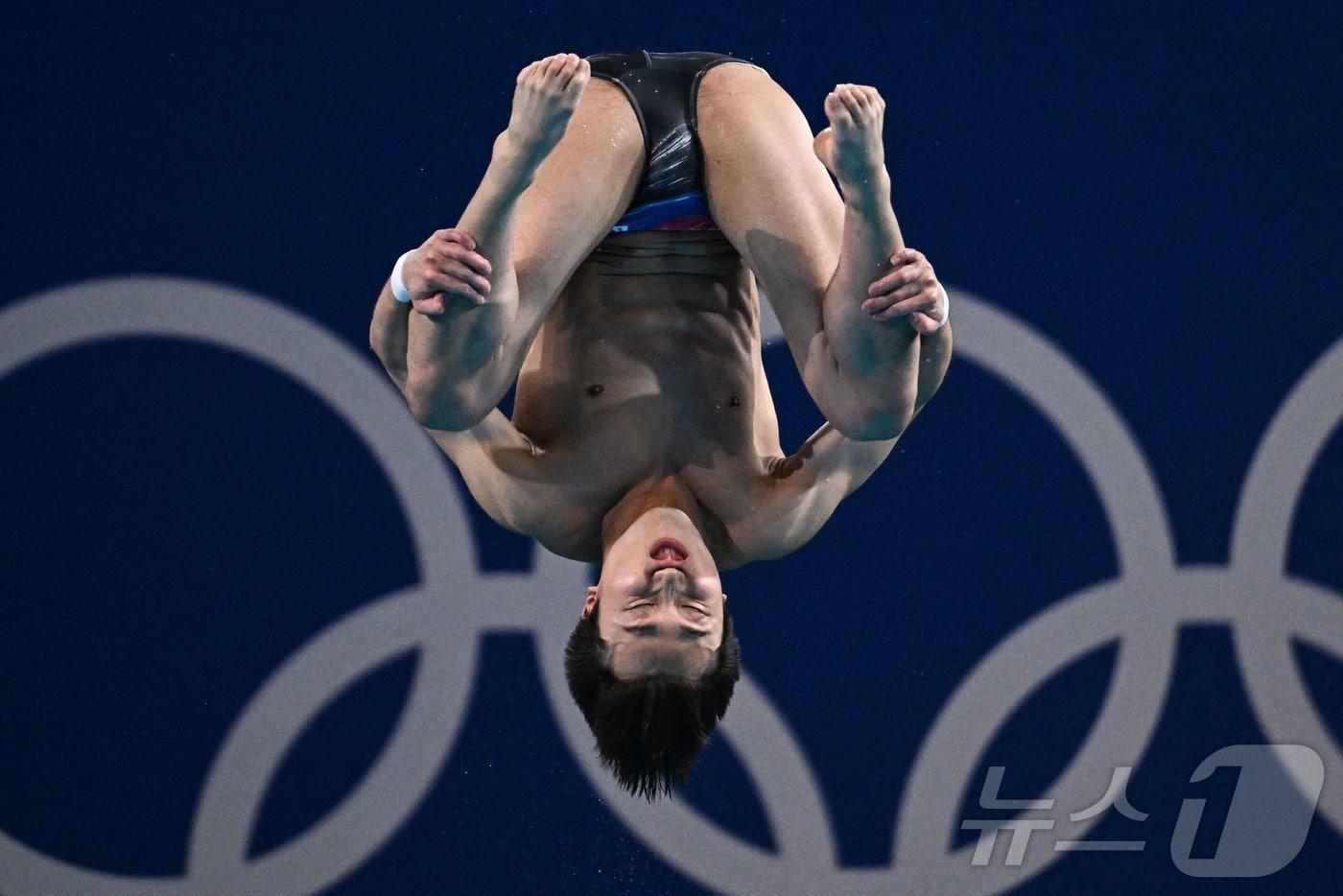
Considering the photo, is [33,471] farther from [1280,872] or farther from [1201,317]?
[1280,872]

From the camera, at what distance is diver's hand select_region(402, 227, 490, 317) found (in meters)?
2.63

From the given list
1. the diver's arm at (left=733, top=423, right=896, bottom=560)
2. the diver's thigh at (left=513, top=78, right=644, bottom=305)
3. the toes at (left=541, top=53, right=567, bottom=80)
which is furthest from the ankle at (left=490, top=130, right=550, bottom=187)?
the diver's arm at (left=733, top=423, right=896, bottom=560)

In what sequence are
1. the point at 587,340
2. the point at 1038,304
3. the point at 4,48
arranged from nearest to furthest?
the point at 587,340 → the point at 4,48 → the point at 1038,304

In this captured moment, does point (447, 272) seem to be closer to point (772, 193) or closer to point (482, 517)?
point (772, 193)

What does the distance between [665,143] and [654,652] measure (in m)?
1.07

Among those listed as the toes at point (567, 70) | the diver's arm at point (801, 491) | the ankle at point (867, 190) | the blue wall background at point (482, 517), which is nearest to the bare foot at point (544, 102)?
the toes at point (567, 70)

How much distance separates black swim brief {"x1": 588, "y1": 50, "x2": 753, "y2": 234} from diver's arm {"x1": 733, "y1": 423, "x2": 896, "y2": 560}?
56cm

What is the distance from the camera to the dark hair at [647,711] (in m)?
3.04

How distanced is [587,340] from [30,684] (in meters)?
2.48

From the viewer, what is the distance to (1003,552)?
491cm

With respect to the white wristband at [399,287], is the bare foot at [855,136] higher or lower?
higher

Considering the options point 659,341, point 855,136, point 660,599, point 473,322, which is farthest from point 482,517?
point 855,136

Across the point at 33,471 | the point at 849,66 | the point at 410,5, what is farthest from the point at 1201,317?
the point at 33,471

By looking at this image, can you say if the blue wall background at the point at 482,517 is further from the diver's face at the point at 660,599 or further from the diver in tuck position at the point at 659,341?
the diver's face at the point at 660,599
